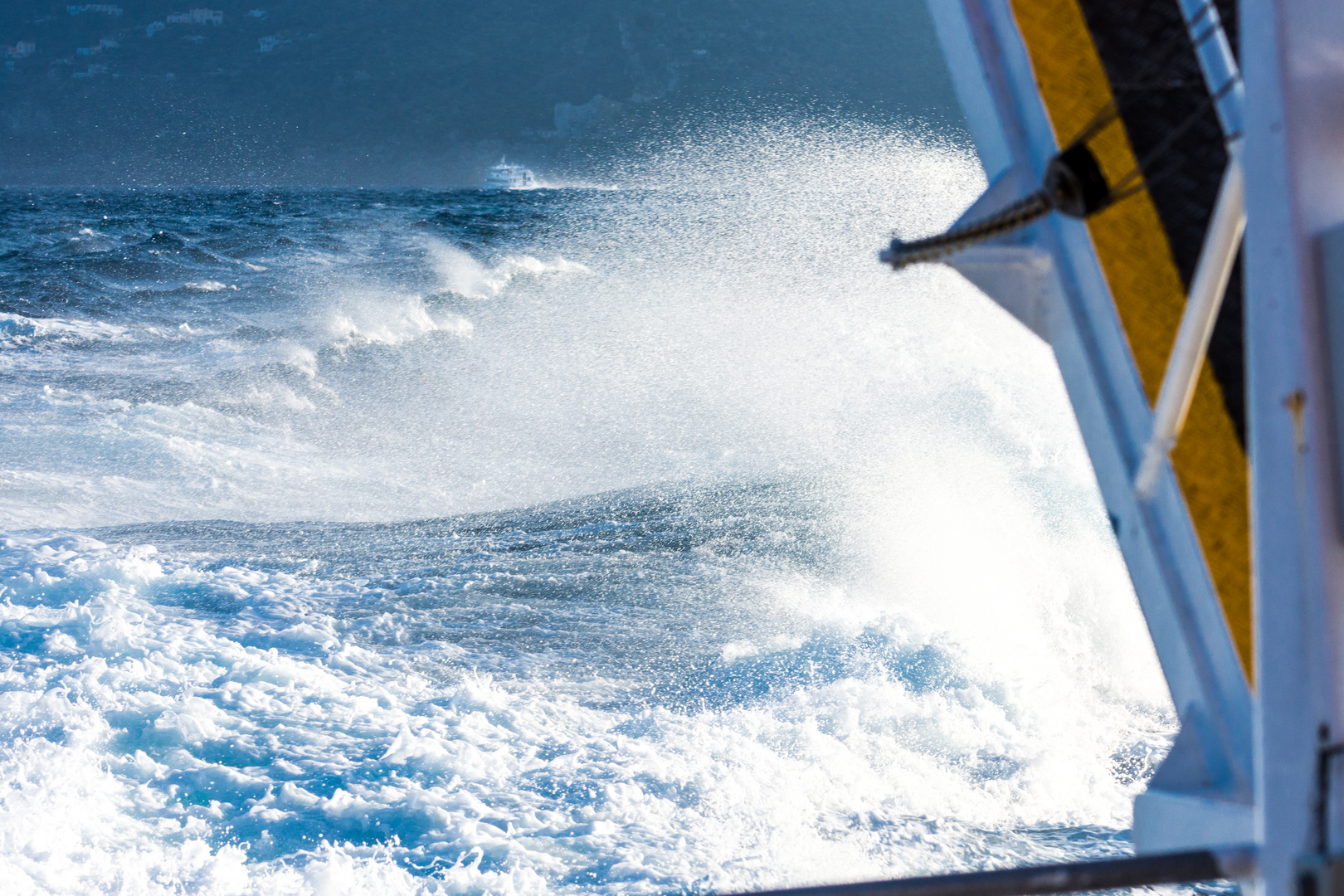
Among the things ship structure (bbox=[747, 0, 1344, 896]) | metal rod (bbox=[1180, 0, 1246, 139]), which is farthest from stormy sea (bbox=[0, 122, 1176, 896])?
metal rod (bbox=[1180, 0, 1246, 139])

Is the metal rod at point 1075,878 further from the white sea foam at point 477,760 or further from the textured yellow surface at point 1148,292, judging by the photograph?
the white sea foam at point 477,760

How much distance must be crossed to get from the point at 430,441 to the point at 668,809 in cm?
683

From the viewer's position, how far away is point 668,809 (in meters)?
3.87

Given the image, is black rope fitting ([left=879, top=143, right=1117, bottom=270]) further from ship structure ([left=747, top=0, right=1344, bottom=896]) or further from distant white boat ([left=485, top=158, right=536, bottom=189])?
distant white boat ([left=485, top=158, right=536, bottom=189])

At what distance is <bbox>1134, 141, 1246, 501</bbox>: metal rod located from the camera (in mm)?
1229

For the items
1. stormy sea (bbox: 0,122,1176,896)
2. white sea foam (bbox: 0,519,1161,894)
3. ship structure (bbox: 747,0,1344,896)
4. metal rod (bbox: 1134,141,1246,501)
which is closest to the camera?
ship structure (bbox: 747,0,1344,896)

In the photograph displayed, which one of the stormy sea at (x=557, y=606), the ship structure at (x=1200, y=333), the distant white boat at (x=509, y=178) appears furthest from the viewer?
the distant white boat at (x=509, y=178)

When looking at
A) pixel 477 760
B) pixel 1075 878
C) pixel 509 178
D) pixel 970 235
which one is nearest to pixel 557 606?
pixel 477 760

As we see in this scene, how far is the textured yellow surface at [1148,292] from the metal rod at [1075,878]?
0.45 metres

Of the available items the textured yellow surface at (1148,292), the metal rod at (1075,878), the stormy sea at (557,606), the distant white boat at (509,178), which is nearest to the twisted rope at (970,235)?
the textured yellow surface at (1148,292)

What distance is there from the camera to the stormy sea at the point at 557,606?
3.70 meters

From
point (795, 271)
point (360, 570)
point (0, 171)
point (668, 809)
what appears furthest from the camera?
point (0, 171)

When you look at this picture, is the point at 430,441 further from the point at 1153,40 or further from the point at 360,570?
the point at 1153,40

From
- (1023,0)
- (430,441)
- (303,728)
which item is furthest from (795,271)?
(1023,0)
